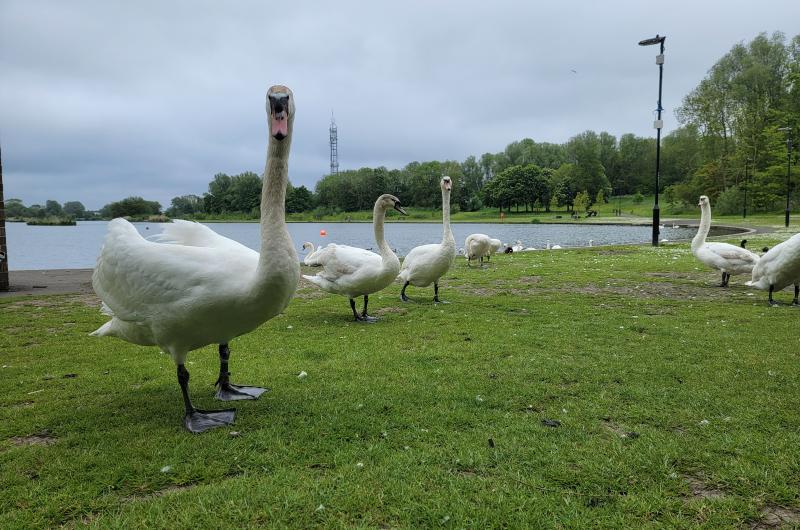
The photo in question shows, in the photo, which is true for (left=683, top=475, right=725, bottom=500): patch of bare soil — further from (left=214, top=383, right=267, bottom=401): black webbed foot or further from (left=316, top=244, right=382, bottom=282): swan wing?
(left=316, top=244, right=382, bottom=282): swan wing

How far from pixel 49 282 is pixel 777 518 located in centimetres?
1685

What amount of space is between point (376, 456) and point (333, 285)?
18.9 ft

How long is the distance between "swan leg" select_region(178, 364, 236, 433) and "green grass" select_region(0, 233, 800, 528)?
0.41 feet

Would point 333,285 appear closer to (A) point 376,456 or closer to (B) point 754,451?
(A) point 376,456

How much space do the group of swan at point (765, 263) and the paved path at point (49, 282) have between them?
15558 millimetres

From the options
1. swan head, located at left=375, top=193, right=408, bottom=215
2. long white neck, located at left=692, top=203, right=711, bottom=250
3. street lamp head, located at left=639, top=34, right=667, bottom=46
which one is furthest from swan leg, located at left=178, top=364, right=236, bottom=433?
street lamp head, located at left=639, top=34, right=667, bottom=46

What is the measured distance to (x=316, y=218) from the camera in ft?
339

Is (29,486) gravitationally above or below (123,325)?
below

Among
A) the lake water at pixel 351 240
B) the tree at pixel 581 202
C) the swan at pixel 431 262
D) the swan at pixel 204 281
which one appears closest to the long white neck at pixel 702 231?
the swan at pixel 431 262

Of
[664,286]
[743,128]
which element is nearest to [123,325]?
[664,286]

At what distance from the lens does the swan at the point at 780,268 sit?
8.90 metres

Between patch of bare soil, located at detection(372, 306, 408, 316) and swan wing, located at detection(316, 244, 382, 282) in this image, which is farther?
patch of bare soil, located at detection(372, 306, 408, 316)

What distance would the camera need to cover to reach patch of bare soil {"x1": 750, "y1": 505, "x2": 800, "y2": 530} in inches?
113

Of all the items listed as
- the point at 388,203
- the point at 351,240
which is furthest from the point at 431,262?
the point at 351,240
